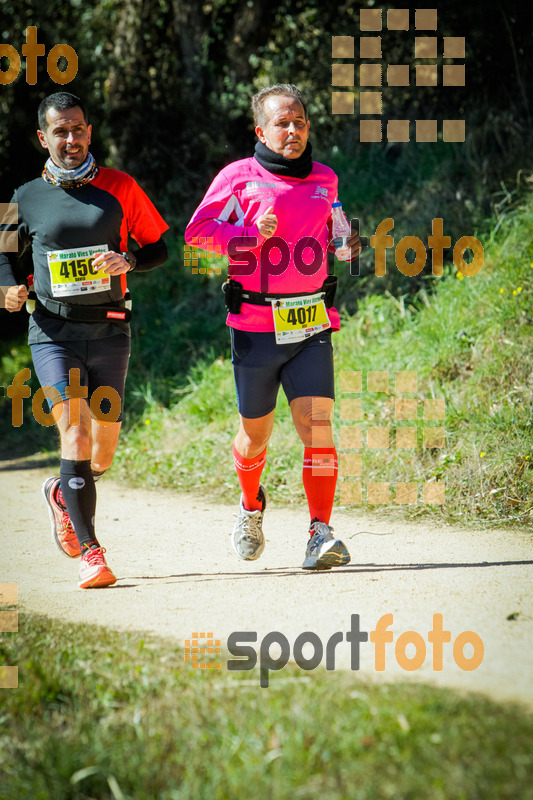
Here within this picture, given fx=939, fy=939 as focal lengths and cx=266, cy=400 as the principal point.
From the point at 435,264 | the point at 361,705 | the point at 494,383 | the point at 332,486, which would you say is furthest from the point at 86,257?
the point at 435,264

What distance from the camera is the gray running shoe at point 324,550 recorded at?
454 cm

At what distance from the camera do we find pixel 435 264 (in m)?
9.15

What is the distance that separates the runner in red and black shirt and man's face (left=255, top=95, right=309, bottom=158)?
801 millimetres

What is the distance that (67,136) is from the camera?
470 centimetres

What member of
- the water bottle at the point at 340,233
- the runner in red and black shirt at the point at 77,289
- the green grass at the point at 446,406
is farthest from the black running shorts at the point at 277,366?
the green grass at the point at 446,406

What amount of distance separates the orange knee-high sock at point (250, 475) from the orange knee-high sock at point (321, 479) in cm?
36

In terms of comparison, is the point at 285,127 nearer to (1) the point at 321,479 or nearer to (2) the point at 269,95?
Result: (2) the point at 269,95

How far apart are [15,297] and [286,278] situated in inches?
53.7

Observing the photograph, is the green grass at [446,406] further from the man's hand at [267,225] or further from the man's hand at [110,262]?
the man's hand at [110,262]

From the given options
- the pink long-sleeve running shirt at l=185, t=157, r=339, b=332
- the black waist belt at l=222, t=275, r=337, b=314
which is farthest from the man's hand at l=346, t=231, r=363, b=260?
the black waist belt at l=222, t=275, r=337, b=314

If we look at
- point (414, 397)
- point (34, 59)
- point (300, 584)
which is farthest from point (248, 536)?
point (34, 59)

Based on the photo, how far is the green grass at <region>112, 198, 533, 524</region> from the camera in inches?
239

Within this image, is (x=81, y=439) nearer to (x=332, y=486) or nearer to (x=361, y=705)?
(x=332, y=486)

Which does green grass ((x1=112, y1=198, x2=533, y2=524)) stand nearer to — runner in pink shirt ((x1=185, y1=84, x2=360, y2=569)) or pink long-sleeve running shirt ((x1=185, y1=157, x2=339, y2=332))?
runner in pink shirt ((x1=185, y1=84, x2=360, y2=569))
